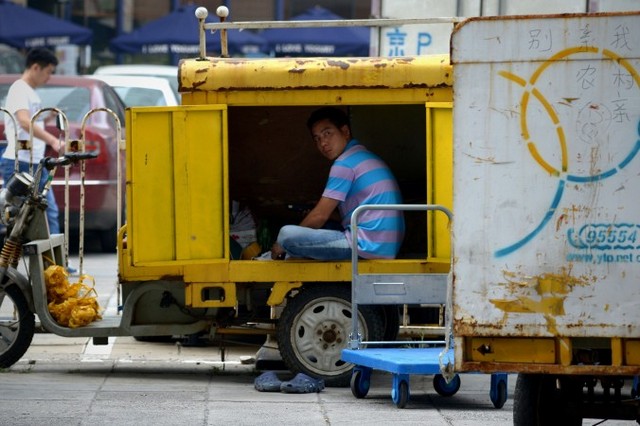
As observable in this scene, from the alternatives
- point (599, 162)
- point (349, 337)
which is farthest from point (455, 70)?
point (349, 337)

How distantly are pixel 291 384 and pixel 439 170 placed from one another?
152 centimetres

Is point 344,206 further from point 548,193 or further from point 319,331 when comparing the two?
point 548,193

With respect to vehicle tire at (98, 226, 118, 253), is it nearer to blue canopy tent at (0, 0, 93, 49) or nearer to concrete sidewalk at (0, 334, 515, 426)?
concrete sidewalk at (0, 334, 515, 426)

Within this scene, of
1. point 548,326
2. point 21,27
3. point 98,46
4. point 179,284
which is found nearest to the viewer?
point 548,326

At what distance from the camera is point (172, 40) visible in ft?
91.5

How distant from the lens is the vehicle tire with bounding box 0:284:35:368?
9.31m

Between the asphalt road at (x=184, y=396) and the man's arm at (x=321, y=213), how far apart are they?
93 centimetres

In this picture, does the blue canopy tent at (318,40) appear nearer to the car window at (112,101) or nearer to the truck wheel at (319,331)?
the car window at (112,101)

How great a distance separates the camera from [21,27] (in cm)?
2761

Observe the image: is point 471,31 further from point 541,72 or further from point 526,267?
point 526,267

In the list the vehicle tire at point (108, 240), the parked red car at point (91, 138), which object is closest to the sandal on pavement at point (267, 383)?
the parked red car at point (91, 138)

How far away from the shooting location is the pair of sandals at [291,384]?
347 inches

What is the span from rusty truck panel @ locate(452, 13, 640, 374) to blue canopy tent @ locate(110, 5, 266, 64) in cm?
2189

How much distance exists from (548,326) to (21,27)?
2306 centimetres
